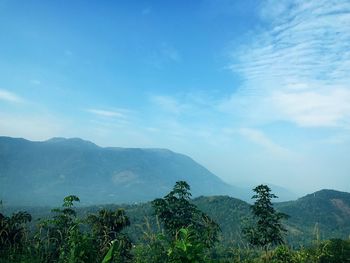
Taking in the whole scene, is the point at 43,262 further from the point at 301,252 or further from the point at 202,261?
the point at 301,252

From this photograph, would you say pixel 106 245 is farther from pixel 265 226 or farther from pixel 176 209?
pixel 265 226

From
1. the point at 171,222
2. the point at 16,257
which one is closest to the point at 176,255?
the point at 16,257

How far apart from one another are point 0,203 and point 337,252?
2269 centimetres

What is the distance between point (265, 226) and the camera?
781 inches

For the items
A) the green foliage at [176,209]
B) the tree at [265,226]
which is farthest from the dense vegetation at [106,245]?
the tree at [265,226]

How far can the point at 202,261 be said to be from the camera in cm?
613

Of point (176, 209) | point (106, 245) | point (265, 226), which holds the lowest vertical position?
point (106, 245)

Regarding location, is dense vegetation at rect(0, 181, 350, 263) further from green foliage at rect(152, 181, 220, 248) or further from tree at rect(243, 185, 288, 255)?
tree at rect(243, 185, 288, 255)

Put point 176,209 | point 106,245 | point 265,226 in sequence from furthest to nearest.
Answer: point 265,226
point 176,209
point 106,245

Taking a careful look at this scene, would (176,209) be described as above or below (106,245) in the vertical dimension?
above

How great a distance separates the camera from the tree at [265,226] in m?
19.3

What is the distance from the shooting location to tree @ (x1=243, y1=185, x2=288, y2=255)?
19.3 meters

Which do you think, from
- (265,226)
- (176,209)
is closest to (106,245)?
(176,209)

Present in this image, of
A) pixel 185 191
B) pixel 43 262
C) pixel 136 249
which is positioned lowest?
pixel 43 262
